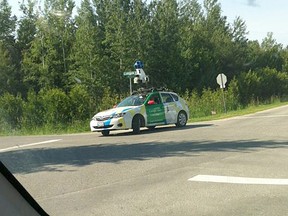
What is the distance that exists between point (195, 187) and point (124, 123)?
9898mm

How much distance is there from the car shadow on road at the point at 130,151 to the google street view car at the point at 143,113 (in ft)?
10.9

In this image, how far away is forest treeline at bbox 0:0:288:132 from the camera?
26.2 meters

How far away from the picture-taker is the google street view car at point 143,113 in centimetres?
1667

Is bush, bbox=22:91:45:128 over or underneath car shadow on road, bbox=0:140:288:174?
over

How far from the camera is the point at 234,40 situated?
6569cm

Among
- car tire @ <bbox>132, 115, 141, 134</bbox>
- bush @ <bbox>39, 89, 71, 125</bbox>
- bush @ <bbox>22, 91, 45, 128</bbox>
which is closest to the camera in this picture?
car tire @ <bbox>132, 115, 141, 134</bbox>

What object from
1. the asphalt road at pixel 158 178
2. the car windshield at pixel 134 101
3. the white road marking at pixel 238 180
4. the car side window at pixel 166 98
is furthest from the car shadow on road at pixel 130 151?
the car side window at pixel 166 98

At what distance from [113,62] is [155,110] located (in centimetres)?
2784

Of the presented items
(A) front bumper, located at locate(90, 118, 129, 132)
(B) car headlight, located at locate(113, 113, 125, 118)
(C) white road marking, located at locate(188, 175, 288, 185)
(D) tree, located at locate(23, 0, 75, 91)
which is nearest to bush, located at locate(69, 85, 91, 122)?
(A) front bumper, located at locate(90, 118, 129, 132)

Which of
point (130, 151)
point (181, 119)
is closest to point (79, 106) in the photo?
point (181, 119)

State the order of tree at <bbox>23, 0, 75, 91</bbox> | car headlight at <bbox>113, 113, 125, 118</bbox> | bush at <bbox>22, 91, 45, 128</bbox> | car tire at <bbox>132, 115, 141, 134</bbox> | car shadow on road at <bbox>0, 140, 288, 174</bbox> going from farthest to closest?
tree at <bbox>23, 0, 75, 91</bbox>
bush at <bbox>22, 91, 45, 128</bbox>
car tire at <bbox>132, 115, 141, 134</bbox>
car headlight at <bbox>113, 113, 125, 118</bbox>
car shadow on road at <bbox>0, 140, 288, 174</bbox>

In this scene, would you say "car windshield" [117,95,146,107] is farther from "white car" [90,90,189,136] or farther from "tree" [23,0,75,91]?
"tree" [23,0,75,91]

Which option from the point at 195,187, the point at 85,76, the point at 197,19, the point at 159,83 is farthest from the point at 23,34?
the point at 197,19

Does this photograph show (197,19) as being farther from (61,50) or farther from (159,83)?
(61,50)
